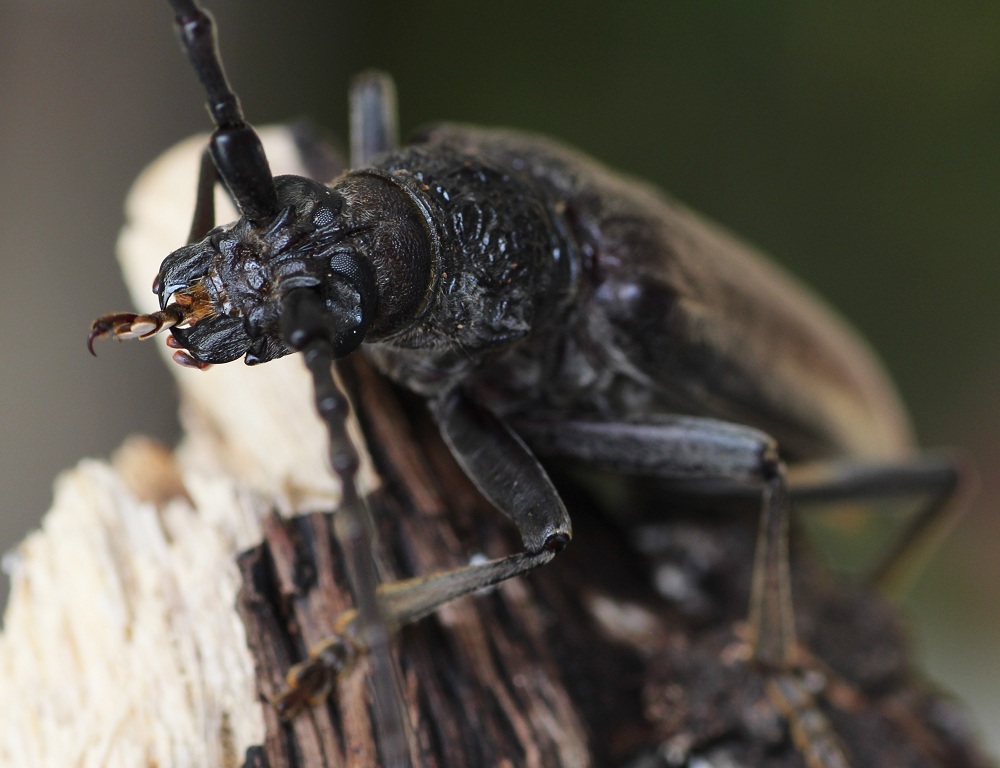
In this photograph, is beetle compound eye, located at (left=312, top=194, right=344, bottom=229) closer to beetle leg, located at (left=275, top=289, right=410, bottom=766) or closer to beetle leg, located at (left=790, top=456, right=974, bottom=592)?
beetle leg, located at (left=275, top=289, right=410, bottom=766)

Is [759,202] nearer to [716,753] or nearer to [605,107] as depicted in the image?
[605,107]

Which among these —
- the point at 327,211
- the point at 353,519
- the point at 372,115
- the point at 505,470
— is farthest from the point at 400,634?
the point at 372,115

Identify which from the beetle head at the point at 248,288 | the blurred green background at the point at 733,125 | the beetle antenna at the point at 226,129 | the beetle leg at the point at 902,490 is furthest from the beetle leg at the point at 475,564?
the blurred green background at the point at 733,125

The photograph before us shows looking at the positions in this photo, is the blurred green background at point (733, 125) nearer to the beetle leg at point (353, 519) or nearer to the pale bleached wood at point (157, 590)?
the pale bleached wood at point (157, 590)

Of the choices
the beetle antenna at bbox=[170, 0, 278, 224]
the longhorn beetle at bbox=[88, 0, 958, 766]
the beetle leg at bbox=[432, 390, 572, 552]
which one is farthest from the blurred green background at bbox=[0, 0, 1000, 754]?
the beetle antenna at bbox=[170, 0, 278, 224]

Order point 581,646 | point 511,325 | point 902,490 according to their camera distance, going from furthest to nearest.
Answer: point 902,490 → point 581,646 → point 511,325

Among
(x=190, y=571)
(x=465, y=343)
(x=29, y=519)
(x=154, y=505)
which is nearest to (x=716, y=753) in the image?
(x=465, y=343)

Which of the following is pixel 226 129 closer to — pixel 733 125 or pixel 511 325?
pixel 511 325
